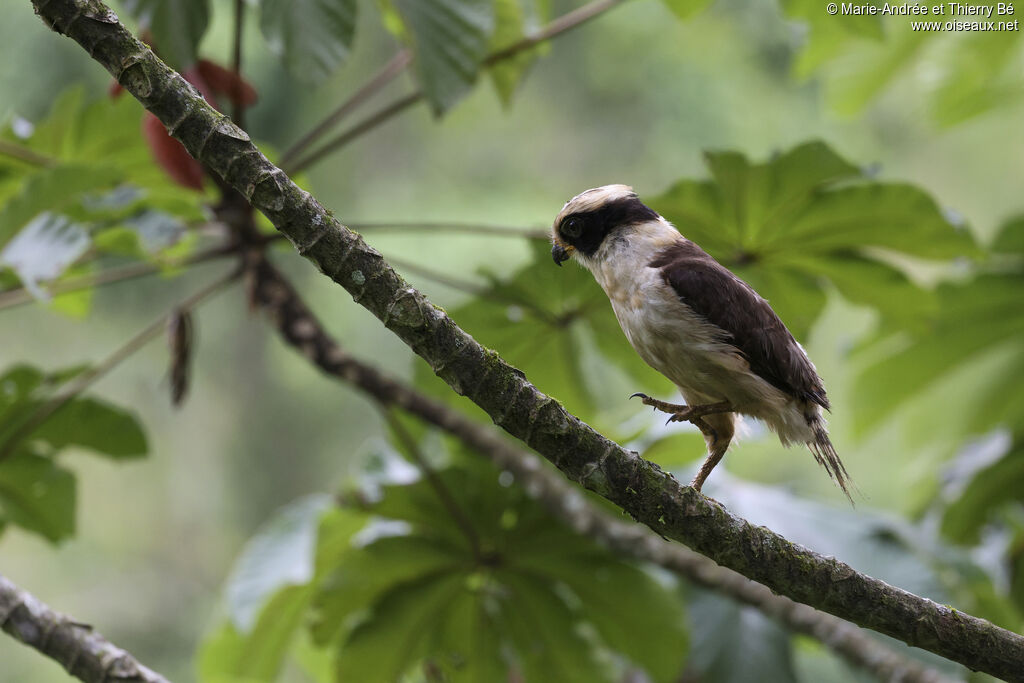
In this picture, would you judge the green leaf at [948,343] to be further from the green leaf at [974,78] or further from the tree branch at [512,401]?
the tree branch at [512,401]

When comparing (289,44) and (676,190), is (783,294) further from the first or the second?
(289,44)

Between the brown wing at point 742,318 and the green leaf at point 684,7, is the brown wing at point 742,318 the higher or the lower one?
the lower one

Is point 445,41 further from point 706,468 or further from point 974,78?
point 974,78

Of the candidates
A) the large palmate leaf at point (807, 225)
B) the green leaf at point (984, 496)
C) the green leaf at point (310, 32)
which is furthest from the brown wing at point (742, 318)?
the green leaf at point (984, 496)

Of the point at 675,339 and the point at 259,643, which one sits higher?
the point at 675,339

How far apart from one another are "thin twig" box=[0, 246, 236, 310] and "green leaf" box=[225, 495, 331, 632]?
28.9 inches

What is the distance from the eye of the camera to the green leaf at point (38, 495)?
7.23 ft

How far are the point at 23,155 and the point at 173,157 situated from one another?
0.44 meters

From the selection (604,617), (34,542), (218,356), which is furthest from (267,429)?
(604,617)

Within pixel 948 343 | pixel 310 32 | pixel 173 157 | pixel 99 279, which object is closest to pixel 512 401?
pixel 310 32

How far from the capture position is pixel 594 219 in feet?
4.41

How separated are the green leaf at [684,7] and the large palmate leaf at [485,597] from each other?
1138 mm

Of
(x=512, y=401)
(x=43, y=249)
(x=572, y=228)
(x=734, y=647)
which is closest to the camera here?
Result: (x=512, y=401)

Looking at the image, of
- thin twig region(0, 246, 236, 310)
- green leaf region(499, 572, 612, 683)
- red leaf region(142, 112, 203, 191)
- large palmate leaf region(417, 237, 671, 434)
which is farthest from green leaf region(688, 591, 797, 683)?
red leaf region(142, 112, 203, 191)
